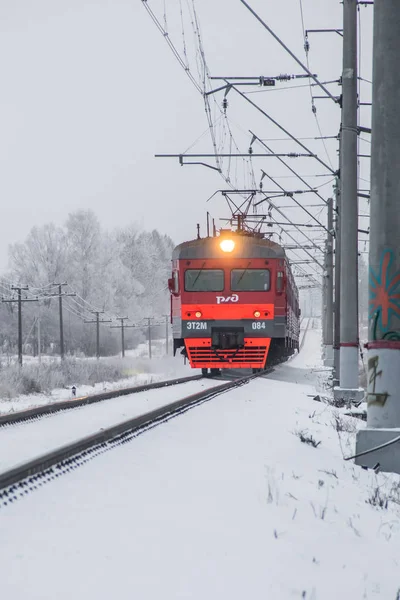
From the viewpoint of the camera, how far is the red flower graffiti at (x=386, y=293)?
21.3ft

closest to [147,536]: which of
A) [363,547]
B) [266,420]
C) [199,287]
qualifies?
[363,547]

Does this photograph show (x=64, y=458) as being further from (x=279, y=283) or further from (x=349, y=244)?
(x=279, y=283)

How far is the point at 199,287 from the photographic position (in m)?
18.3

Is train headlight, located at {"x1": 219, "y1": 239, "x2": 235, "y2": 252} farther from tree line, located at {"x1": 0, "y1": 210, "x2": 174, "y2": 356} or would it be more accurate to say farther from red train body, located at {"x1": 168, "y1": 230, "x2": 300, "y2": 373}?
tree line, located at {"x1": 0, "y1": 210, "x2": 174, "y2": 356}

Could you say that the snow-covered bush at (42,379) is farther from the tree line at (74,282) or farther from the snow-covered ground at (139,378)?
the tree line at (74,282)

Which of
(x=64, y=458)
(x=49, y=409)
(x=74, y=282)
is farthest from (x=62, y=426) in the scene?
(x=74, y=282)

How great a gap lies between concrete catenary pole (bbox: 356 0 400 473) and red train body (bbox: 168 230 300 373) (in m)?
11.4

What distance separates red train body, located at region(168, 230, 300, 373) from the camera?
1802cm

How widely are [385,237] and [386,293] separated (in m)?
0.49

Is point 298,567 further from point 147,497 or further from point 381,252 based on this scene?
point 381,252

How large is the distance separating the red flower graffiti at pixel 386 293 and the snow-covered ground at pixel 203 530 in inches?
52.5

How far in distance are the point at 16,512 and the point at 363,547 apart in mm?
1695

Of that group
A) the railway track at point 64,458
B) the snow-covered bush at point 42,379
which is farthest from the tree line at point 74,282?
the railway track at point 64,458

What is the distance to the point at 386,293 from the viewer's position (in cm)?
657
